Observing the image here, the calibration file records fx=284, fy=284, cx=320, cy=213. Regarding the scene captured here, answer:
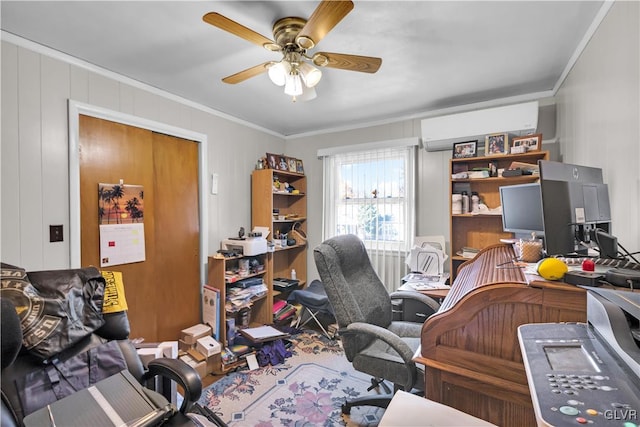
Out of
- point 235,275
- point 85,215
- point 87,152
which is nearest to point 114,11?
point 87,152

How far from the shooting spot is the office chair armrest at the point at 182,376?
1.20 metres

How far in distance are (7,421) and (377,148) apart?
3.32 metres

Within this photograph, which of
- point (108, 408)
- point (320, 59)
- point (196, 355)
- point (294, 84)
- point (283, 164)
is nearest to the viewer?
point (108, 408)

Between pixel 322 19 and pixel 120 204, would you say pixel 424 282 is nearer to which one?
pixel 322 19

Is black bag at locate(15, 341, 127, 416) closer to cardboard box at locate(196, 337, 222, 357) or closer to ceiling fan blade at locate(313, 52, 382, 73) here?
cardboard box at locate(196, 337, 222, 357)

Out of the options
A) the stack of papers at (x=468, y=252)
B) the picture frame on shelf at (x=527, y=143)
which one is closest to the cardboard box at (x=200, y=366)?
the stack of papers at (x=468, y=252)

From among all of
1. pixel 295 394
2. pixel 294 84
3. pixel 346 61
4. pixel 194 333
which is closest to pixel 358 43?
pixel 346 61

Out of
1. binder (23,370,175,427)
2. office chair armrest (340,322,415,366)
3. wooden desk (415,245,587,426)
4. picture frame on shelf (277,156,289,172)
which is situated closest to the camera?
wooden desk (415,245,587,426)

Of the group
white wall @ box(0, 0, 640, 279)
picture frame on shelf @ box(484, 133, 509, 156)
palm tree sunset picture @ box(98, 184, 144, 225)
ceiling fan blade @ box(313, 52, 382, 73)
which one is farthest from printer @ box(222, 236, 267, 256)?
picture frame on shelf @ box(484, 133, 509, 156)

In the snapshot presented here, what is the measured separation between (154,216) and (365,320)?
2.00m

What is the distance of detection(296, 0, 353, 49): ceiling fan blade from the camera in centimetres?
118

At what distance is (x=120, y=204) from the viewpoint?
2254 millimetres

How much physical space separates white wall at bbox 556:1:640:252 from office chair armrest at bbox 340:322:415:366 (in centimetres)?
112

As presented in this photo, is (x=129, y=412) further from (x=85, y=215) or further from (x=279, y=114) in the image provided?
(x=279, y=114)
